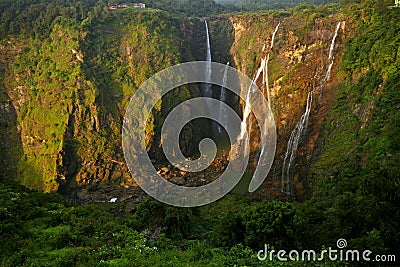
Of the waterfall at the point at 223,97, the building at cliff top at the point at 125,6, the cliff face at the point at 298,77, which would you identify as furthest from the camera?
the building at cliff top at the point at 125,6

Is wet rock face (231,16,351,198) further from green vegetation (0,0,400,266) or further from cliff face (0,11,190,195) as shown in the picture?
cliff face (0,11,190,195)

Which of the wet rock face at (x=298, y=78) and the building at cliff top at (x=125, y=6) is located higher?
the building at cliff top at (x=125, y=6)

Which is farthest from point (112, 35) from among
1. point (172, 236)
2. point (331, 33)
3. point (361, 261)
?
point (361, 261)

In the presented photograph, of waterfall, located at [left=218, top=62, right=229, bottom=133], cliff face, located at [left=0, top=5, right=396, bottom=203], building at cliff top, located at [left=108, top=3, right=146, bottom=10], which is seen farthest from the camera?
building at cliff top, located at [left=108, top=3, right=146, bottom=10]

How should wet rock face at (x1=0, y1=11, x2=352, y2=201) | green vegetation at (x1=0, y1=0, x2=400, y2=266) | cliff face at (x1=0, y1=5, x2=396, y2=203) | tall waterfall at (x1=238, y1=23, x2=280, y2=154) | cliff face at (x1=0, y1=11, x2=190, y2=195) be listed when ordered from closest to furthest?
1. green vegetation at (x1=0, y1=0, x2=400, y2=266)
2. cliff face at (x1=0, y1=5, x2=396, y2=203)
3. wet rock face at (x1=0, y1=11, x2=352, y2=201)
4. tall waterfall at (x1=238, y1=23, x2=280, y2=154)
5. cliff face at (x1=0, y1=11, x2=190, y2=195)

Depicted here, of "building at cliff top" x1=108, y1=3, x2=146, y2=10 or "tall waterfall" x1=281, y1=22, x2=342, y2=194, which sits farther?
"building at cliff top" x1=108, y1=3, x2=146, y2=10

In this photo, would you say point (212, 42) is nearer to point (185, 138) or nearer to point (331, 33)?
point (185, 138)

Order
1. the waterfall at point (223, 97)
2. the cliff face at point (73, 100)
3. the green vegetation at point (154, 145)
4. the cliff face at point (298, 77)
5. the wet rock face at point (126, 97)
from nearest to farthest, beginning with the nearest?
the green vegetation at point (154, 145), the cliff face at point (298, 77), the wet rock face at point (126, 97), the cliff face at point (73, 100), the waterfall at point (223, 97)

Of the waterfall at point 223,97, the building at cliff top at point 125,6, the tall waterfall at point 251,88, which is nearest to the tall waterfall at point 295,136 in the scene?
the tall waterfall at point 251,88

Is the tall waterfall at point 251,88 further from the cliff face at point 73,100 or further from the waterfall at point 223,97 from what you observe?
the cliff face at point 73,100

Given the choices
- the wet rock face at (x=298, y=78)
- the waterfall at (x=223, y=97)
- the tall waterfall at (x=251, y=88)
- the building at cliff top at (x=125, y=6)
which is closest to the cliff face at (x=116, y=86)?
the wet rock face at (x=298, y=78)

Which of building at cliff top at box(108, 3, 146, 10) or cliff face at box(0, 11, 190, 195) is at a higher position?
building at cliff top at box(108, 3, 146, 10)

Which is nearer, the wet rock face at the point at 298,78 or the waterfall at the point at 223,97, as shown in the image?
the wet rock face at the point at 298,78

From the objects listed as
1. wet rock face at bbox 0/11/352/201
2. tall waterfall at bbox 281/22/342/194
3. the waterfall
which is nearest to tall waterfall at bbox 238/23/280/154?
wet rock face at bbox 0/11/352/201
